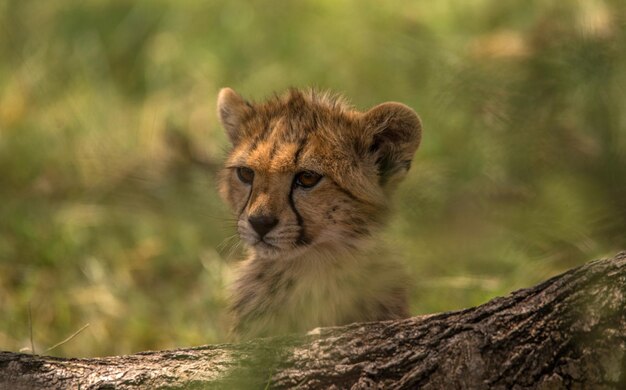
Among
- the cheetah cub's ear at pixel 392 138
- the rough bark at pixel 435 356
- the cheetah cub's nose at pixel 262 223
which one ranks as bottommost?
the rough bark at pixel 435 356

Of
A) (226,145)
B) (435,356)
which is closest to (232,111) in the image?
(226,145)

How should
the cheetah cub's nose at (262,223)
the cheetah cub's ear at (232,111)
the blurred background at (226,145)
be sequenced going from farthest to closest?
the cheetah cub's ear at (232,111), the cheetah cub's nose at (262,223), the blurred background at (226,145)

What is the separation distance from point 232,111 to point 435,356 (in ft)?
8.21

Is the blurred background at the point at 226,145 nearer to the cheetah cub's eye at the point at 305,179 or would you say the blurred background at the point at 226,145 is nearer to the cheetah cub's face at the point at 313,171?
the cheetah cub's face at the point at 313,171

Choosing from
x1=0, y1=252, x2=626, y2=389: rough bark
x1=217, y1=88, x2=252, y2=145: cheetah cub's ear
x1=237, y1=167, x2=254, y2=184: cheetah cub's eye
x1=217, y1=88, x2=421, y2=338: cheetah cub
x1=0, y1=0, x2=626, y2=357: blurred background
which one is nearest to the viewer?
x1=0, y1=252, x2=626, y2=389: rough bark

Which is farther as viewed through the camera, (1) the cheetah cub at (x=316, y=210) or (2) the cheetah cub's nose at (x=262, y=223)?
(1) the cheetah cub at (x=316, y=210)

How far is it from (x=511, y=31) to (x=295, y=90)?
2.58m

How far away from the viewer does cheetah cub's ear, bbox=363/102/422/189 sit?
15.2 ft

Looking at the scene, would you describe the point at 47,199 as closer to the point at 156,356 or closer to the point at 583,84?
the point at 156,356

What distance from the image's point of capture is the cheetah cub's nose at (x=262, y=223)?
4207mm

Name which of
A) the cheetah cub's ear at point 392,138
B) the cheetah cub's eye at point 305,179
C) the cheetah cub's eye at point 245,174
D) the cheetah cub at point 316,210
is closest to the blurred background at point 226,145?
the cheetah cub's ear at point 392,138

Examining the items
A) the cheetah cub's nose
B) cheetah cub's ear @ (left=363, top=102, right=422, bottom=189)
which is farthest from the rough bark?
cheetah cub's ear @ (left=363, top=102, right=422, bottom=189)

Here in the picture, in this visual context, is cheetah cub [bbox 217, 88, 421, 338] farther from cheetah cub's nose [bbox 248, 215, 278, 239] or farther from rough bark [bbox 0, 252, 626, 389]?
rough bark [bbox 0, 252, 626, 389]

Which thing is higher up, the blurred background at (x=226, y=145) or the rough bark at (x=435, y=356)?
the blurred background at (x=226, y=145)
